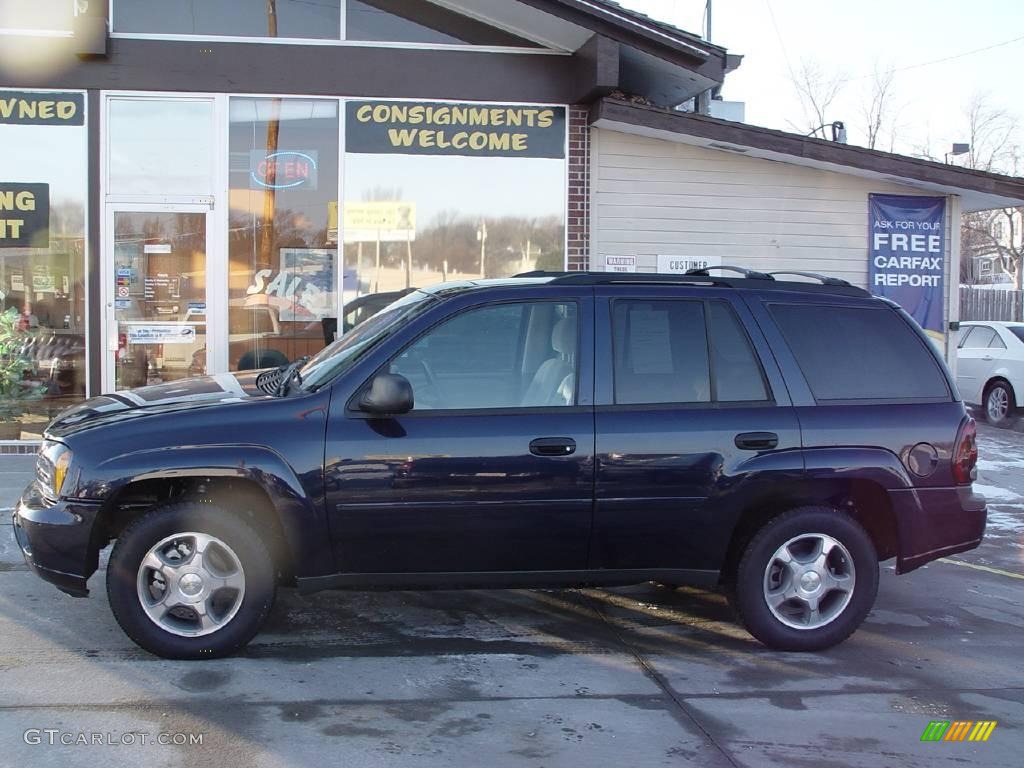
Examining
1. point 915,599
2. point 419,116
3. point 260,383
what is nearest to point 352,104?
point 419,116

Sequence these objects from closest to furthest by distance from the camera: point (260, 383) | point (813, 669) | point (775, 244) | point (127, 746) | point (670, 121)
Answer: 1. point (127, 746)
2. point (813, 669)
3. point (260, 383)
4. point (670, 121)
5. point (775, 244)

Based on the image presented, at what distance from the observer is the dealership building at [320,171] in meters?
9.87

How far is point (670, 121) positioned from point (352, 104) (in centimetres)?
313

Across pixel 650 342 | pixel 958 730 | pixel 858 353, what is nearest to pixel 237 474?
pixel 650 342

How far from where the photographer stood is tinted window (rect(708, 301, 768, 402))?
5.15 m

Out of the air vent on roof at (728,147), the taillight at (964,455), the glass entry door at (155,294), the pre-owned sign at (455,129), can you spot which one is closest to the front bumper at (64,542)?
the taillight at (964,455)

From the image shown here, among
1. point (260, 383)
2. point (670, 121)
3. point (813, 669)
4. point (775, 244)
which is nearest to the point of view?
point (813, 669)

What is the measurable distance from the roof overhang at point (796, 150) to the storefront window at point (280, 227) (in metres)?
2.82

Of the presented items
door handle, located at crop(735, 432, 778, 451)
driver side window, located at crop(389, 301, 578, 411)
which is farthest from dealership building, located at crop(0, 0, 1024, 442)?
door handle, located at crop(735, 432, 778, 451)

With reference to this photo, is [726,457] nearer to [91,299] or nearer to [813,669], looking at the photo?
[813,669]

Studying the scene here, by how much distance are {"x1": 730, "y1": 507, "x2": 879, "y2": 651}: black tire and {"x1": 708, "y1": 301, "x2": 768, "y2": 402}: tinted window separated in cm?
Answer: 65

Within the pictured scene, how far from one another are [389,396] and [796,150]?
22.2 ft

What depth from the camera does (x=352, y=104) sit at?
400 inches

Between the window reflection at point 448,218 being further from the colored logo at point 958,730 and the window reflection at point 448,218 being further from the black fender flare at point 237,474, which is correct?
the colored logo at point 958,730
